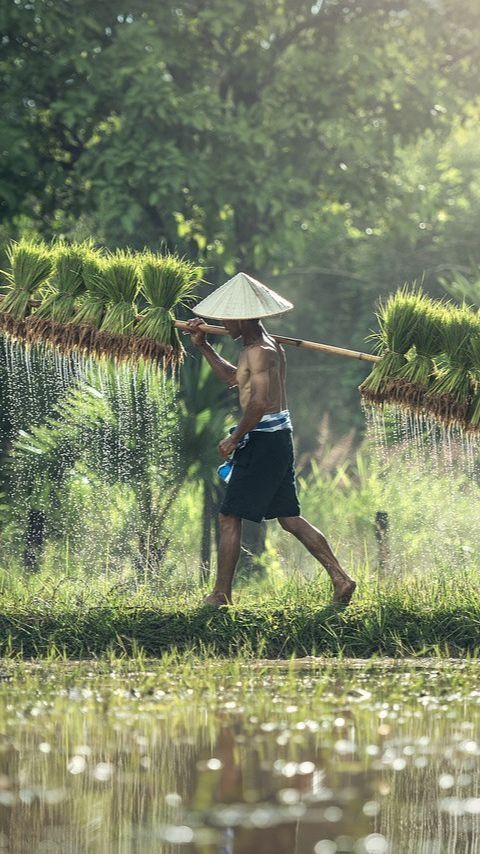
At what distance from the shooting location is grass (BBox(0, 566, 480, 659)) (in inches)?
353

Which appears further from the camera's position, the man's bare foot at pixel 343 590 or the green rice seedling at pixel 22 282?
the green rice seedling at pixel 22 282

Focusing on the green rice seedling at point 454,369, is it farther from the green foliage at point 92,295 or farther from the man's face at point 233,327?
the green foliage at point 92,295

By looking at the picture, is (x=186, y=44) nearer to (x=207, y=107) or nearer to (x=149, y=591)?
(x=207, y=107)

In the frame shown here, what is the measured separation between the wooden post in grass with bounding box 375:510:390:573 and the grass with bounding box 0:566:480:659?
5.73 feet

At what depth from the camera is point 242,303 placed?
9469 millimetres

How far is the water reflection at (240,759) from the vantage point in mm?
4812

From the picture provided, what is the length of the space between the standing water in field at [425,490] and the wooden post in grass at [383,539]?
58 millimetres

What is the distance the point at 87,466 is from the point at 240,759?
696cm

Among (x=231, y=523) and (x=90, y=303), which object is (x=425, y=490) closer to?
(x=231, y=523)

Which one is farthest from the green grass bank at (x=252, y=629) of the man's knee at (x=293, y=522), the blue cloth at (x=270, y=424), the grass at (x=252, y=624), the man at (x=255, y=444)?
the blue cloth at (x=270, y=424)

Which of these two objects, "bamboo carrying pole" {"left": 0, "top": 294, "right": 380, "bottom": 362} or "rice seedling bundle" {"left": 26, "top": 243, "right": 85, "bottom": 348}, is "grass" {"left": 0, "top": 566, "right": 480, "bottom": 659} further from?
"rice seedling bundle" {"left": 26, "top": 243, "right": 85, "bottom": 348}

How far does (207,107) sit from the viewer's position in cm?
1653

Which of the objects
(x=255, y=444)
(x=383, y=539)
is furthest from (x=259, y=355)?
(x=383, y=539)

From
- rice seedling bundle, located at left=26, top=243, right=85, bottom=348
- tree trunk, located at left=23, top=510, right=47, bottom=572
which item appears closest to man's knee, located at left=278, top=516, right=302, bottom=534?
rice seedling bundle, located at left=26, top=243, right=85, bottom=348
